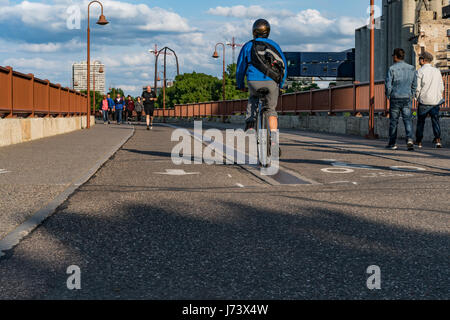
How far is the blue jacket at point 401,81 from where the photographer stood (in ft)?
42.6

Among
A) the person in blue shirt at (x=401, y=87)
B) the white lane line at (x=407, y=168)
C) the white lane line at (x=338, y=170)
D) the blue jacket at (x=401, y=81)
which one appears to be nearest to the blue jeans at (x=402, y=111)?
the person in blue shirt at (x=401, y=87)

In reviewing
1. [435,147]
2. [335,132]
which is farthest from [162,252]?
[335,132]

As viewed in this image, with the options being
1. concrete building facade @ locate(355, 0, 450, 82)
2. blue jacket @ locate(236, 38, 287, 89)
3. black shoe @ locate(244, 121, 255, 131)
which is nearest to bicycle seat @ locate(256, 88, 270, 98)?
blue jacket @ locate(236, 38, 287, 89)

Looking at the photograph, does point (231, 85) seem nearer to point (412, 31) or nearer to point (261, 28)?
point (412, 31)

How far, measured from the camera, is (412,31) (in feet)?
210

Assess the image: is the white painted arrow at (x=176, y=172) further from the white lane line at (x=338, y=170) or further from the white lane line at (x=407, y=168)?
the white lane line at (x=407, y=168)

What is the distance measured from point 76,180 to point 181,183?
4.34 ft

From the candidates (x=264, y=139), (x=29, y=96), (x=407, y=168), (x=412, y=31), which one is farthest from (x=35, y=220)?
(x=412, y=31)

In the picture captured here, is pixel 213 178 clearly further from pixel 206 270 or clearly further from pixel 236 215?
pixel 206 270

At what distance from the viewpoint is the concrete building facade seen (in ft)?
Answer: 201

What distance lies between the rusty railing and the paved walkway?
8308 mm

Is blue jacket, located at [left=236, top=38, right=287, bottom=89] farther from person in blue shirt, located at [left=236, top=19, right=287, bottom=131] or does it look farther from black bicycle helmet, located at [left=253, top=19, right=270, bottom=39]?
black bicycle helmet, located at [left=253, top=19, right=270, bottom=39]

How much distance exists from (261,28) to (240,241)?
510 centimetres

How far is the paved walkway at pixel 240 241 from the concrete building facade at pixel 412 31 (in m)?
56.2
